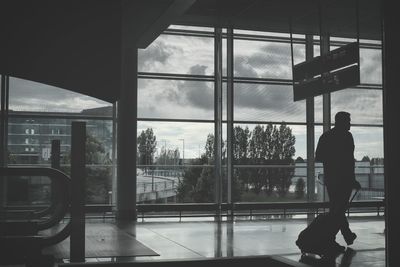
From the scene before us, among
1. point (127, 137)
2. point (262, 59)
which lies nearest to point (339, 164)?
point (127, 137)

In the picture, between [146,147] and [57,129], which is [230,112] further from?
[57,129]

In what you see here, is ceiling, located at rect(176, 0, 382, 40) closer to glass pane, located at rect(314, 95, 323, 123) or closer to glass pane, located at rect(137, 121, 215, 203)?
glass pane, located at rect(314, 95, 323, 123)

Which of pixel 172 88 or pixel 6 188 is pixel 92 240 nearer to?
pixel 6 188

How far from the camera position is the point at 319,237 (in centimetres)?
514

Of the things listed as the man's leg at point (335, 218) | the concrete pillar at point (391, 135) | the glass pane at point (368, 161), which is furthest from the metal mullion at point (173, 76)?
the concrete pillar at point (391, 135)

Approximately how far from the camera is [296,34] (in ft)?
37.8

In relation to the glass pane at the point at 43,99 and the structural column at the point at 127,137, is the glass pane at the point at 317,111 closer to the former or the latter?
the structural column at the point at 127,137

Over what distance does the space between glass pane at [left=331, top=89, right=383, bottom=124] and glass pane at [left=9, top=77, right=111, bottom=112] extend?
→ 5.01m

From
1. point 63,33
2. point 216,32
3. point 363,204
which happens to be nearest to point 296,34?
point 216,32

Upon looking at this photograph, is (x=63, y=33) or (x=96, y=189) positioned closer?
(x=63, y=33)

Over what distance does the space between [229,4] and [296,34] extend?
2.25 m

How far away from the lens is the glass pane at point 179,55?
10648 mm

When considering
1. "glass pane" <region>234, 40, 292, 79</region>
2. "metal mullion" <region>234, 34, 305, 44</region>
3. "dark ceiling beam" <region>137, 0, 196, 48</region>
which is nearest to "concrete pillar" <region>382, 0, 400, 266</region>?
"dark ceiling beam" <region>137, 0, 196, 48</region>

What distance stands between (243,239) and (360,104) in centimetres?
612
